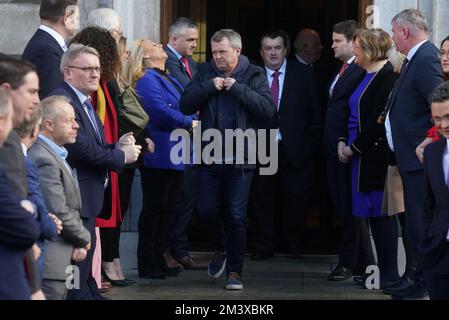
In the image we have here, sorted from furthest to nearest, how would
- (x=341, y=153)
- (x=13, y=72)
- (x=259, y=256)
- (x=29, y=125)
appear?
1. (x=259, y=256)
2. (x=341, y=153)
3. (x=29, y=125)
4. (x=13, y=72)

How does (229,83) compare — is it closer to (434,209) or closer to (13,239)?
(434,209)

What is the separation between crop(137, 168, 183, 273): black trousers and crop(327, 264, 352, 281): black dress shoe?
4.37 ft

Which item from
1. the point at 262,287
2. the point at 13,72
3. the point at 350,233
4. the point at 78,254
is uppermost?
the point at 13,72

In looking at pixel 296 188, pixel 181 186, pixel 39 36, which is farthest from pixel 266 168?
pixel 39 36

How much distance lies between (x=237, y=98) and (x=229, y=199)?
74 cm

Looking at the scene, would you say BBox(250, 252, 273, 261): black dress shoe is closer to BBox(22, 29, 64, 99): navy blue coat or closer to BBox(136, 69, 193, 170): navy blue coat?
BBox(136, 69, 193, 170): navy blue coat

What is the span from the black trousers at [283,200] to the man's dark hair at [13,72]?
515 centimetres

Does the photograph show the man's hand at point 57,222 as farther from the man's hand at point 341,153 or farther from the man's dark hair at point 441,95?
the man's hand at point 341,153

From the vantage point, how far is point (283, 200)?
1048cm

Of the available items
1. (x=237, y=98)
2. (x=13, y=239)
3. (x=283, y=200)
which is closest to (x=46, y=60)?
(x=237, y=98)

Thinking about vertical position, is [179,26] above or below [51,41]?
above

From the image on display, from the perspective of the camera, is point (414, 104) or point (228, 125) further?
point (228, 125)

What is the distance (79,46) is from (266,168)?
3159 mm

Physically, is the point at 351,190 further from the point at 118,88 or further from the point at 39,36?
the point at 39,36
